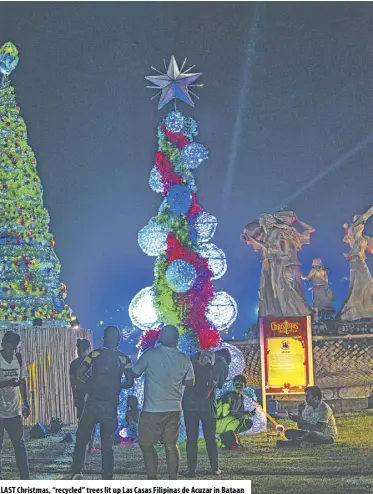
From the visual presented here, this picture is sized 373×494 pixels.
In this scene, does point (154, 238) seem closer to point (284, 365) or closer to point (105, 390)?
point (284, 365)

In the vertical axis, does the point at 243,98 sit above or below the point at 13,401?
above

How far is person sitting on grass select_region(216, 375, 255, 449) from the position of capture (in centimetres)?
1098

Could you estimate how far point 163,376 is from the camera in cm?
754

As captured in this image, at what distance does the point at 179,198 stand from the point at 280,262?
417cm

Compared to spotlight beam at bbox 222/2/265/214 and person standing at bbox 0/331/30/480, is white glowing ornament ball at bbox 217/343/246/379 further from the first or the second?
spotlight beam at bbox 222/2/265/214

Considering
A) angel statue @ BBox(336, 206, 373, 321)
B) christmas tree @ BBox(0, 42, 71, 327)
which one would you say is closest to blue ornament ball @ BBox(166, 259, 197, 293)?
christmas tree @ BBox(0, 42, 71, 327)

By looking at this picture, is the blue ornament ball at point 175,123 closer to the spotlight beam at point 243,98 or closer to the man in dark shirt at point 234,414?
the man in dark shirt at point 234,414

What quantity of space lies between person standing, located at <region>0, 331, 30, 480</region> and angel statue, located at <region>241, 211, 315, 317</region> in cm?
724

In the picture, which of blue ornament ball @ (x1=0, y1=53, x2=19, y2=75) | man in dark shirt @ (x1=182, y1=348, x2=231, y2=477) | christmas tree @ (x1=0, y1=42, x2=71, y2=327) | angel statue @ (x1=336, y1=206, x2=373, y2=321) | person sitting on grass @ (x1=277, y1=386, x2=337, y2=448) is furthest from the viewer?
angel statue @ (x1=336, y1=206, x2=373, y2=321)

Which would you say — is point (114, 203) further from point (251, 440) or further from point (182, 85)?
point (251, 440)

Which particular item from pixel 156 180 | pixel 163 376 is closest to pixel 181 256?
pixel 156 180

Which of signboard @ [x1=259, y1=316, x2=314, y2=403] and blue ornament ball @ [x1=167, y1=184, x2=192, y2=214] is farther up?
blue ornament ball @ [x1=167, y1=184, x2=192, y2=214]

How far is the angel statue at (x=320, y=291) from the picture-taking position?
1588cm

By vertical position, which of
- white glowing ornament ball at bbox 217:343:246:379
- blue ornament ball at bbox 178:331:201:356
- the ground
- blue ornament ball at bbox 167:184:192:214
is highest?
blue ornament ball at bbox 167:184:192:214
